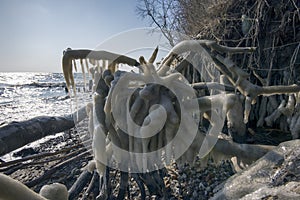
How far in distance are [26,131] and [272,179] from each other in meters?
3.19

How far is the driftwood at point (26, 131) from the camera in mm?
3113

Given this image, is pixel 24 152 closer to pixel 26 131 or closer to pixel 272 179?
pixel 26 131

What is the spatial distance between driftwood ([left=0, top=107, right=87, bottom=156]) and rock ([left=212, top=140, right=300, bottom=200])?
2205 mm

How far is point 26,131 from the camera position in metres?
3.44

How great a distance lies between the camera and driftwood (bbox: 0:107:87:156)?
3.11 m

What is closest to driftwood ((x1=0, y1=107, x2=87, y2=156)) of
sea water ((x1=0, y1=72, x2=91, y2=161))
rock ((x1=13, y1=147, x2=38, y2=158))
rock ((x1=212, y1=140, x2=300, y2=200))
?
sea water ((x1=0, y1=72, x2=91, y2=161))

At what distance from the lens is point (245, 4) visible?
15.1ft

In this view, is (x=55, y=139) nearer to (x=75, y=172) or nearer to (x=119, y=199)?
(x=75, y=172)

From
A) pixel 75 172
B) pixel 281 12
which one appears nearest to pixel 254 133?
pixel 281 12

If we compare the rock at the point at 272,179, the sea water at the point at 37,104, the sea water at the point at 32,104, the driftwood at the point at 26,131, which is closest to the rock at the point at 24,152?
the sea water at the point at 37,104

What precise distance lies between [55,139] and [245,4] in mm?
5712

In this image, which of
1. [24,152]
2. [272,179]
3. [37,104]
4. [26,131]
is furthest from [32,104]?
[272,179]

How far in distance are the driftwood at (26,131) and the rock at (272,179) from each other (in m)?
2.21

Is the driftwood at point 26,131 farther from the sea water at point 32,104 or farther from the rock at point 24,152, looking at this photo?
the rock at point 24,152
